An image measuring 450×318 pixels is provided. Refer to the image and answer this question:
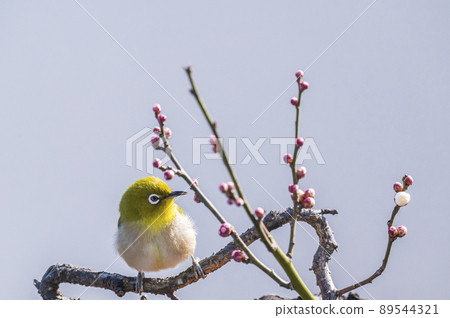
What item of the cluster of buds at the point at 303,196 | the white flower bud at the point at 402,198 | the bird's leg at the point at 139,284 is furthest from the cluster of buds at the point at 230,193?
the bird's leg at the point at 139,284

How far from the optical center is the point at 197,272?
121 centimetres

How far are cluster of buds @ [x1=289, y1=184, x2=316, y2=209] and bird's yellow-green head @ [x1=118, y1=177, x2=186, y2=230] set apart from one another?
0.63 m

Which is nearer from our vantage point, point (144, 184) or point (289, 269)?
point (289, 269)

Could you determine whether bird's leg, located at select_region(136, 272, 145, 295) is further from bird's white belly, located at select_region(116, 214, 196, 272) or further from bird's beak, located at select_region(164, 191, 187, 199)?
bird's beak, located at select_region(164, 191, 187, 199)

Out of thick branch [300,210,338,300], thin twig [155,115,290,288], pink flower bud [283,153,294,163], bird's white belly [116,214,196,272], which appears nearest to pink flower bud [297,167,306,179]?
pink flower bud [283,153,294,163]

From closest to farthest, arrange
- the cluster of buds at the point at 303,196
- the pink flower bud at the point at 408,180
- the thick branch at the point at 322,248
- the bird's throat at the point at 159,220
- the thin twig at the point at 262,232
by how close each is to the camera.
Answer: the thin twig at the point at 262,232
the cluster of buds at the point at 303,196
the pink flower bud at the point at 408,180
the thick branch at the point at 322,248
the bird's throat at the point at 159,220

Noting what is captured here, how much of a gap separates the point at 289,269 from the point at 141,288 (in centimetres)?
63

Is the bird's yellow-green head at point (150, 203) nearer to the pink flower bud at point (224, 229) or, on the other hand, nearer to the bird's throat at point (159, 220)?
the bird's throat at point (159, 220)

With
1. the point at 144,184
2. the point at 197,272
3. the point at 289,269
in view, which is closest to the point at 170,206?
the point at 144,184

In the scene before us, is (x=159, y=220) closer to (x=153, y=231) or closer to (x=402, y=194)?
(x=153, y=231)

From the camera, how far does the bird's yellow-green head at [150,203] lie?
133 centimetres

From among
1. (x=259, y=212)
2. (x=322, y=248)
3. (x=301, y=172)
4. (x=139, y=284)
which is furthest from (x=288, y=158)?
(x=139, y=284)
